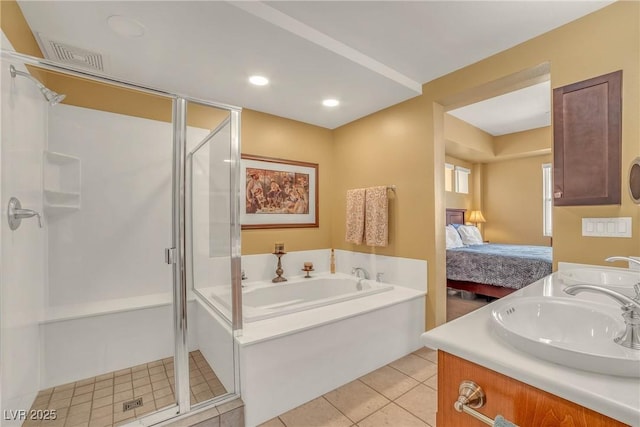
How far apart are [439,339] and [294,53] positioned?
200 centimetres

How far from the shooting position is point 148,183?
2.51 meters

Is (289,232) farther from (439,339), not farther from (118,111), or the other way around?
(439,339)

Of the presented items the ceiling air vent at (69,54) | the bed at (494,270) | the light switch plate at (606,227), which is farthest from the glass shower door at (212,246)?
the bed at (494,270)

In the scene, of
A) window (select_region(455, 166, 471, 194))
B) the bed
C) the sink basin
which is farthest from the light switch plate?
window (select_region(455, 166, 471, 194))

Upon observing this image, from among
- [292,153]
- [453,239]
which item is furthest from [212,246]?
[453,239]

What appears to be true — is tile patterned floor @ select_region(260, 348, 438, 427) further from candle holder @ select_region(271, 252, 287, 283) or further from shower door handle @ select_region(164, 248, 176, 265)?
candle holder @ select_region(271, 252, 287, 283)

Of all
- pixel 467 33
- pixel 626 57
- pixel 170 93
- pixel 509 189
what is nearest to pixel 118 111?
pixel 170 93

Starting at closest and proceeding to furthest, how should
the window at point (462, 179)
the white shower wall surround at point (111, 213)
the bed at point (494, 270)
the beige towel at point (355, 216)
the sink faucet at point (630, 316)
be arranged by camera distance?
the sink faucet at point (630, 316)
the white shower wall surround at point (111, 213)
the beige towel at point (355, 216)
the bed at point (494, 270)
the window at point (462, 179)

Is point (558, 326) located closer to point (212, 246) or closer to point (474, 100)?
point (212, 246)

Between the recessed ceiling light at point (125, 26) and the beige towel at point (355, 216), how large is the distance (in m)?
2.35

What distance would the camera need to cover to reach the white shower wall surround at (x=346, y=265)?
111 inches

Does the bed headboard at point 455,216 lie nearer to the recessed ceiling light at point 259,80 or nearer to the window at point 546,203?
the window at point 546,203

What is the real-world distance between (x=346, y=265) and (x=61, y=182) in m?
2.83

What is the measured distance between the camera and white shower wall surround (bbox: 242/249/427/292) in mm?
2830
